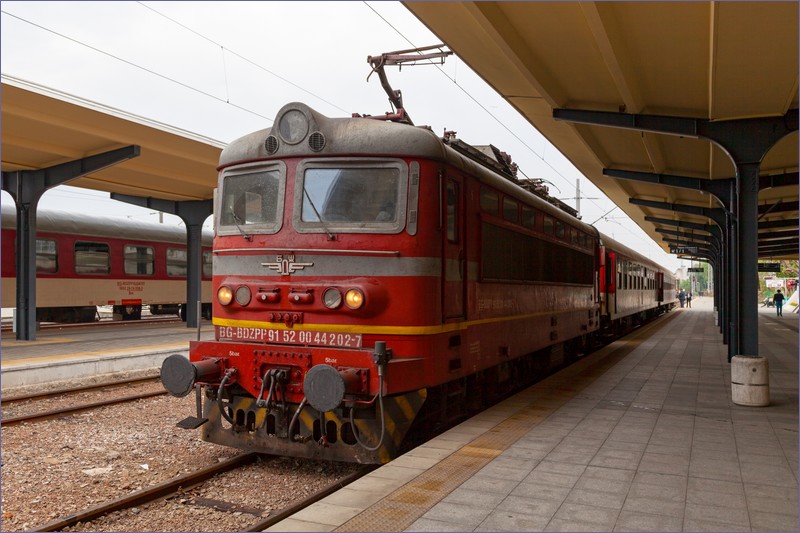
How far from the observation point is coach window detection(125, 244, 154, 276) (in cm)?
2202

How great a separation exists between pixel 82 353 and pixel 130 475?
822 cm

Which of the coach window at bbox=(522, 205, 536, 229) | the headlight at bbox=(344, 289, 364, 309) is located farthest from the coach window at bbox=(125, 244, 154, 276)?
the headlight at bbox=(344, 289, 364, 309)

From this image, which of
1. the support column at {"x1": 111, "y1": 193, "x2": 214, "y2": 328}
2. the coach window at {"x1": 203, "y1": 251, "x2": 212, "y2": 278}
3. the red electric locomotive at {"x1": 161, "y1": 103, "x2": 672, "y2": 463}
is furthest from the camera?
the coach window at {"x1": 203, "y1": 251, "x2": 212, "y2": 278}

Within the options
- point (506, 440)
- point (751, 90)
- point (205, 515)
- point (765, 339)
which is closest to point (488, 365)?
point (506, 440)

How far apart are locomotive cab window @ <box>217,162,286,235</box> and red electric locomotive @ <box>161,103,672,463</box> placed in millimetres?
16

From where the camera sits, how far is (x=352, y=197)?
635cm

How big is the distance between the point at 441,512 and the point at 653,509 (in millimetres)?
1448

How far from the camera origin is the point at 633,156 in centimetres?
1470

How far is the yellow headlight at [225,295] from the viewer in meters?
6.82

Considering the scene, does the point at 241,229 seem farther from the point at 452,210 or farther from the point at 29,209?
the point at 29,209

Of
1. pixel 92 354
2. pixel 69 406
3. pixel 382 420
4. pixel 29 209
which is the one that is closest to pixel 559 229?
pixel 382 420

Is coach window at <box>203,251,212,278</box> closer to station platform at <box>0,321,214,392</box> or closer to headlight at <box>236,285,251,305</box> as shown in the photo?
station platform at <box>0,321,214,392</box>

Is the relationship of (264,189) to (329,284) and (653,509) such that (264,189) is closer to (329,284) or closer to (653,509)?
(329,284)

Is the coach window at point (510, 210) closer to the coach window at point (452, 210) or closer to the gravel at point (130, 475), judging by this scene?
the coach window at point (452, 210)
